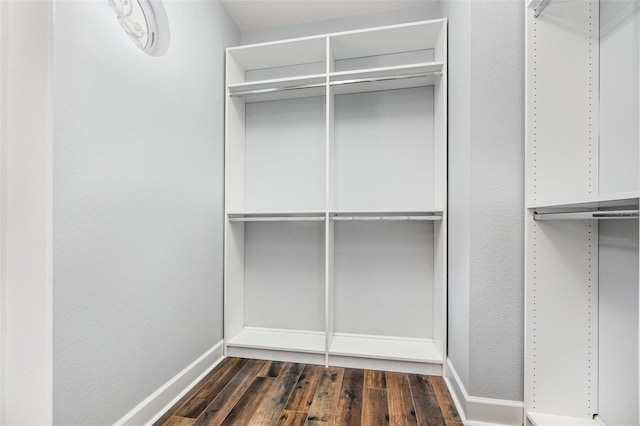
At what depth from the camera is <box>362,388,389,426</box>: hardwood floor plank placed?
55.3 inches

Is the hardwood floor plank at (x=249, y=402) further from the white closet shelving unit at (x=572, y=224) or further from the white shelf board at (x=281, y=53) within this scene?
the white shelf board at (x=281, y=53)

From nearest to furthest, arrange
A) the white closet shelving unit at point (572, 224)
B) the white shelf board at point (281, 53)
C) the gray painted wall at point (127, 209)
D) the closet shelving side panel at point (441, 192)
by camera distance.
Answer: the gray painted wall at point (127, 209) < the white closet shelving unit at point (572, 224) < the closet shelving side panel at point (441, 192) < the white shelf board at point (281, 53)

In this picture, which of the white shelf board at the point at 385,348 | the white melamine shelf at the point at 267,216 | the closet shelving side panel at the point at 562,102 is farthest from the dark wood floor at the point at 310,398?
the closet shelving side panel at the point at 562,102

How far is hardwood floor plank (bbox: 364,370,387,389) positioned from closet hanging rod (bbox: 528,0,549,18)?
6.61 feet

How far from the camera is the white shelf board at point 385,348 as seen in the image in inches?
72.6

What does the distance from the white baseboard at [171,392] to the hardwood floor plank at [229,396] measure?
0.64 feet

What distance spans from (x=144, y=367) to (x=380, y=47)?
2.39 meters

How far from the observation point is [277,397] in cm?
160

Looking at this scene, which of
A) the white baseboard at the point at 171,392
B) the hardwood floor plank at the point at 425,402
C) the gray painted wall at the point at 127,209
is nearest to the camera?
the gray painted wall at the point at 127,209

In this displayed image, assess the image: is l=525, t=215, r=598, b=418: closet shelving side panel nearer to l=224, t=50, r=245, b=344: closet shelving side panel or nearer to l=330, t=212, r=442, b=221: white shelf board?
l=330, t=212, r=442, b=221: white shelf board

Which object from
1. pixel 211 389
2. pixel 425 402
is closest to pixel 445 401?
pixel 425 402

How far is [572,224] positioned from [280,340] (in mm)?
1844

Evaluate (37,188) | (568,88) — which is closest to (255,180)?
(37,188)

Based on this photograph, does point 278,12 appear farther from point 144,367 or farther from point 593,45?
point 144,367
